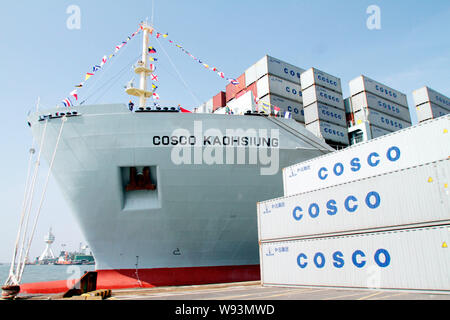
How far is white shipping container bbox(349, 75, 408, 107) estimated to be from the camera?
78.1 feet

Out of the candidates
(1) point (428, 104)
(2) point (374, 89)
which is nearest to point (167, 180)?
(2) point (374, 89)

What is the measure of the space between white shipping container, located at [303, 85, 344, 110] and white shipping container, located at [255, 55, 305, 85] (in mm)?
1338

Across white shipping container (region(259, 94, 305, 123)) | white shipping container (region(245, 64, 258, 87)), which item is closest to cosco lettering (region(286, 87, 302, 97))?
white shipping container (region(259, 94, 305, 123))

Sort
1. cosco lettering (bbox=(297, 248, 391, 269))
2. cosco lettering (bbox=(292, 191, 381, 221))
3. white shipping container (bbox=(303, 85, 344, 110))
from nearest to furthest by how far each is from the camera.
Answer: cosco lettering (bbox=(297, 248, 391, 269))
cosco lettering (bbox=(292, 191, 381, 221))
white shipping container (bbox=(303, 85, 344, 110))

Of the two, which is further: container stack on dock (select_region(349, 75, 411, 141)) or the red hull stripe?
container stack on dock (select_region(349, 75, 411, 141))

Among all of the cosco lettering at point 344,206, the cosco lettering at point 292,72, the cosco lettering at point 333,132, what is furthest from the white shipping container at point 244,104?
the cosco lettering at point 344,206

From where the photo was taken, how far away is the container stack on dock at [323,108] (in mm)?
20069

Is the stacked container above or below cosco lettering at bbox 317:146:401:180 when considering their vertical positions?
above

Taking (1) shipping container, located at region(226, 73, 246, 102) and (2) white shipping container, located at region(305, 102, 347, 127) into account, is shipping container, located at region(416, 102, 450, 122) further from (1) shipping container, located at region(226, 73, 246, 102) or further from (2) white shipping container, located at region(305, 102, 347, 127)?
(1) shipping container, located at region(226, 73, 246, 102)

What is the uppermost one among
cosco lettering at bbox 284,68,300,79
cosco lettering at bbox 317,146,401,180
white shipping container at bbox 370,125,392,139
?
cosco lettering at bbox 284,68,300,79

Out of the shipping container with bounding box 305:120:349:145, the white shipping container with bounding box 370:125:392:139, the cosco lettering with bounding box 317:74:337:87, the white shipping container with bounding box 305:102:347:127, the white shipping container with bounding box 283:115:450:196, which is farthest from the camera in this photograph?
the white shipping container with bounding box 370:125:392:139

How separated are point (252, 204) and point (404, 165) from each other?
7255 millimetres

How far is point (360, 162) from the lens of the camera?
10.8 metres

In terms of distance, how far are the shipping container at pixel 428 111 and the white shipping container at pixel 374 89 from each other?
369cm
